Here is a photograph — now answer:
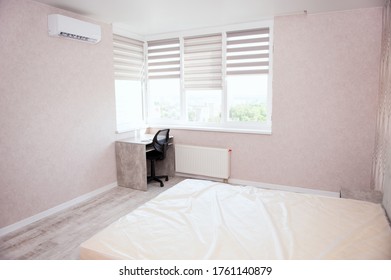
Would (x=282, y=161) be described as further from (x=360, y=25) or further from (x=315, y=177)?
(x=360, y=25)

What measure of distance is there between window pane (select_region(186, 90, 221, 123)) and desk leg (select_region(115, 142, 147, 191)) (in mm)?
1269

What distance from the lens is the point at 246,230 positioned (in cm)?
200

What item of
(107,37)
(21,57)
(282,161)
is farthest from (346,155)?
(21,57)

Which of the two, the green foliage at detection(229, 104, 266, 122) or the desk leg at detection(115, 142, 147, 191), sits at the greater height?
the green foliage at detection(229, 104, 266, 122)

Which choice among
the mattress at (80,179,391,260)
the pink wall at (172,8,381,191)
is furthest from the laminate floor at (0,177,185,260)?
the pink wall at (172,8,381,191)

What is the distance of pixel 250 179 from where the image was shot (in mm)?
4473

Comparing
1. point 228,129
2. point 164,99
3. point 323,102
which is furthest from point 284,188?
point 164,99

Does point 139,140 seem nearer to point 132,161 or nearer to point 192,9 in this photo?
point 132,161

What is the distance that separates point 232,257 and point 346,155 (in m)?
2.82

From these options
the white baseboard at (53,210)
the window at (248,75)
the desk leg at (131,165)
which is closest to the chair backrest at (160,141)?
the desk leg at (131,165)

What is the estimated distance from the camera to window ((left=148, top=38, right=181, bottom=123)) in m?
5.05

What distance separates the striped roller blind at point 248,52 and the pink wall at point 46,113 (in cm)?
191

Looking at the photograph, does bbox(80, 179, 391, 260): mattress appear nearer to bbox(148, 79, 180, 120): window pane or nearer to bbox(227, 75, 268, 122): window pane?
bbox(227, 75, 268, 122): window pane

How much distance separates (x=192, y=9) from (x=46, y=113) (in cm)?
224
